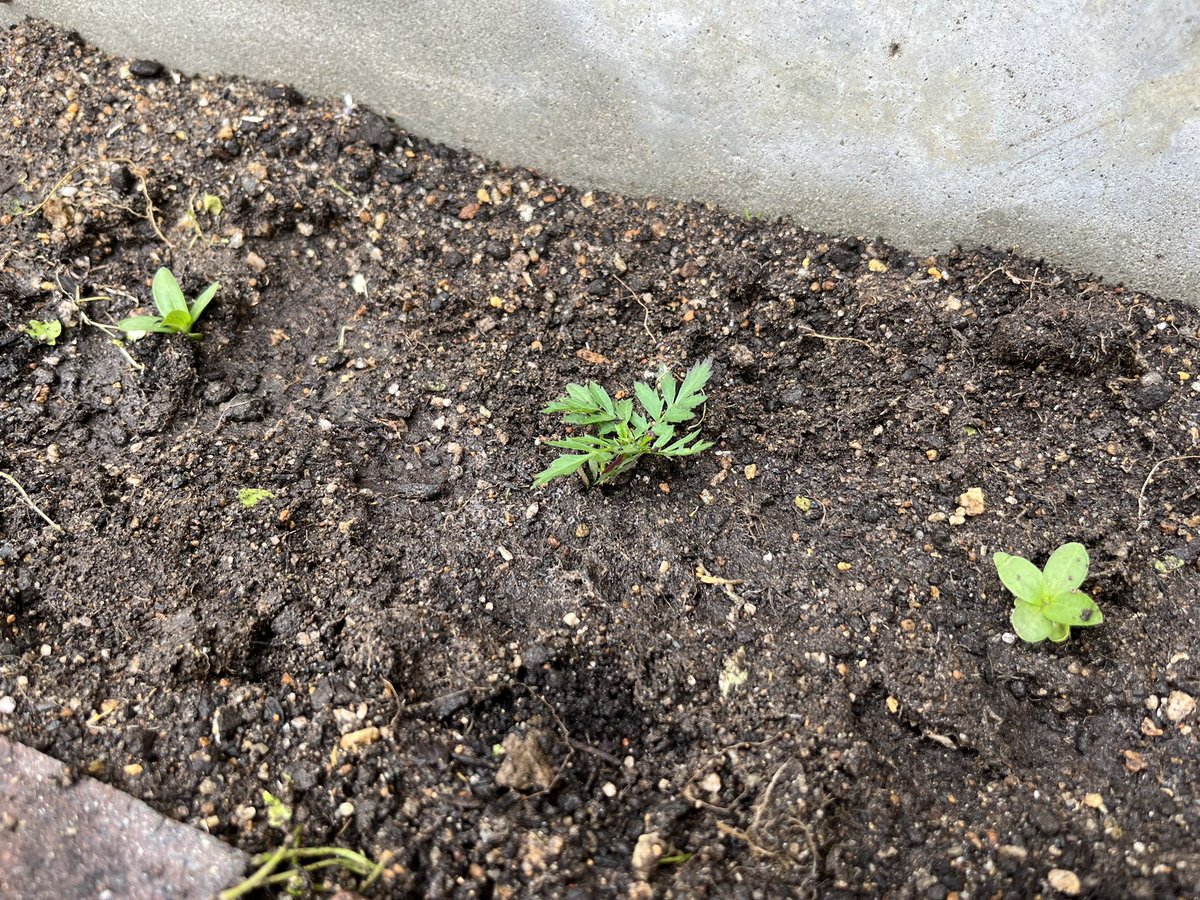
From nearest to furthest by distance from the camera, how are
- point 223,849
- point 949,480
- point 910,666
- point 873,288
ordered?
point 223,849 → point 910,666 → point 949,480 → point 873,288

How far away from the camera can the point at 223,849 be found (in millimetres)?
1287

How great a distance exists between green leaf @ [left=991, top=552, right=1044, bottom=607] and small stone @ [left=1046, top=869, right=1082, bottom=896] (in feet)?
1.42

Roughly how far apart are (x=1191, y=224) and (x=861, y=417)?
0.80 meters

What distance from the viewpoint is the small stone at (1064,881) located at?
4.24 ft

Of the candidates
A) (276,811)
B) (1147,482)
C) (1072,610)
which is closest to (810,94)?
(1147,482)

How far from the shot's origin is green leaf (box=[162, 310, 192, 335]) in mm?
1883

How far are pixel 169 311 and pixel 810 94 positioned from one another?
58.2 inches

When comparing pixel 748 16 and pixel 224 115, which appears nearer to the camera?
pixel 748 16

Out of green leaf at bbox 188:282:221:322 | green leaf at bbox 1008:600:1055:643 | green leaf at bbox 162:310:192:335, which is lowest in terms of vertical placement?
green leaf at bbox 162:310:192:335

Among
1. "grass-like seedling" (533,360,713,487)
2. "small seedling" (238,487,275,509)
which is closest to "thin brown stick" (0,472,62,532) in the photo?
"small seedling" (238,487,275,509)

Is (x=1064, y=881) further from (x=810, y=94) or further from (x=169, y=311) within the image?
(x=169, y=311)

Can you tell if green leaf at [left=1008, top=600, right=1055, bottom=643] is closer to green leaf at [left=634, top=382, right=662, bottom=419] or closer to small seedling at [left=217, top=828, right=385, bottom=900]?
green leaf at [left=634, top=382, right=662, bottom=419]

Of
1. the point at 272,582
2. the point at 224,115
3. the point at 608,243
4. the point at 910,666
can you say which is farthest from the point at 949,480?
the point at 224,115

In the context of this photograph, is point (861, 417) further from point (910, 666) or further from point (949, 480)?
point (910, 666)
